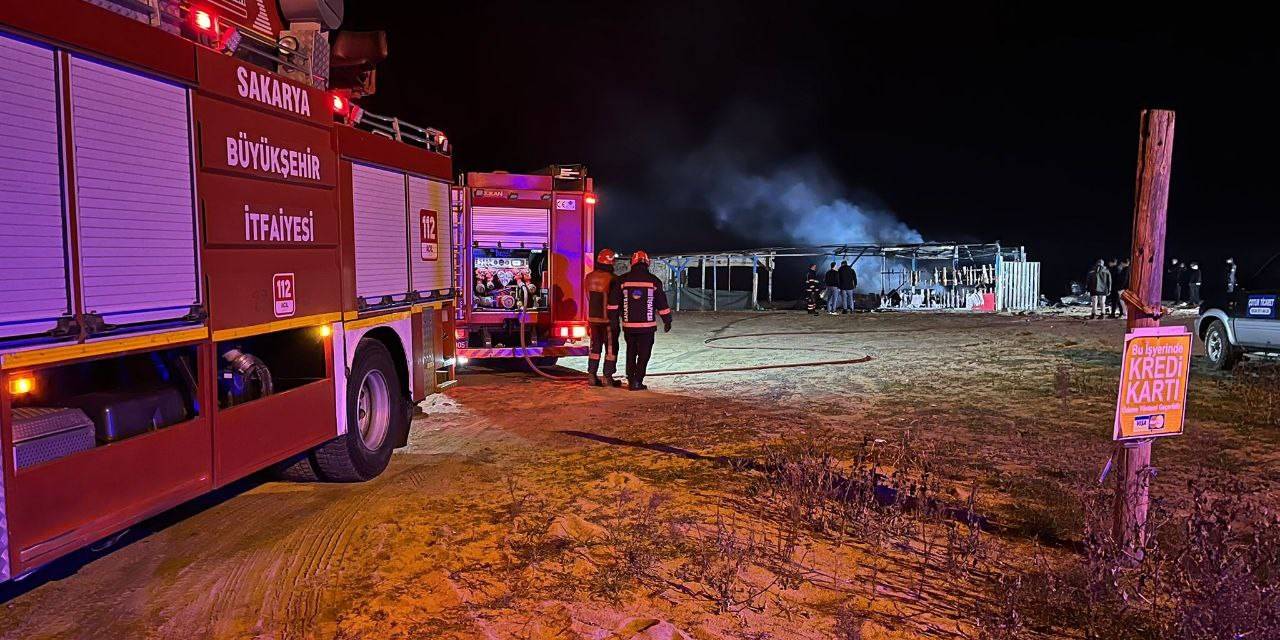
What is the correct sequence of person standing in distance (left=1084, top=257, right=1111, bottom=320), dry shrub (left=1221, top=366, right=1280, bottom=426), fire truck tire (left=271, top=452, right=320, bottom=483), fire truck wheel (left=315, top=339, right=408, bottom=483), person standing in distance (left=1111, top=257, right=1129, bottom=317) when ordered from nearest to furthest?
fire truck wheel (left=315, top=339, right=408, bottom=483) < fire truck tire (left=271, top=452, right=320, bottom=483) < dry shrub (left=1221, top=366, right=1280, bottom=426) < person standing in distance (left=1084, top=257, right=1111, bottom=320) < person standing in distance (left=1111, top=257, right=1129, bottom=317)

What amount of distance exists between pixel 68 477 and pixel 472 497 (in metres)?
2.63

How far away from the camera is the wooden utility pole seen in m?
4.41

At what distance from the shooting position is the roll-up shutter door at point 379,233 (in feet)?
20.6

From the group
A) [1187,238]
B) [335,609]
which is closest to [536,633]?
[335,609]

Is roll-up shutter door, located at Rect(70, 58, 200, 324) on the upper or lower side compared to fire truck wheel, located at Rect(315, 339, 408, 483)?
upper

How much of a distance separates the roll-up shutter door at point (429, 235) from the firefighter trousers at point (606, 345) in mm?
3041

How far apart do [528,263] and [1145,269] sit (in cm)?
882

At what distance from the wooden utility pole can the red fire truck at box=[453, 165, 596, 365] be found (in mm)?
8056

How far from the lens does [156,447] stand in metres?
4.16

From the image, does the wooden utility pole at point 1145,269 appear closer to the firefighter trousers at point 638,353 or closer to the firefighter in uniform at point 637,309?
the firefighter in uniform at point 637,309

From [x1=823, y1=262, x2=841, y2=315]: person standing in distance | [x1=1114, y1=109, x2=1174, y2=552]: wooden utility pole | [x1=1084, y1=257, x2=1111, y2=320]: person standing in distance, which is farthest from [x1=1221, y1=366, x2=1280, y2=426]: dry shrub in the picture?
[x1=823, y1=262, x2=841, y2=315]: person standing in distance

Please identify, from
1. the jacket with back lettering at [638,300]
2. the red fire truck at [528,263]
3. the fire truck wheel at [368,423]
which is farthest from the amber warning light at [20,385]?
the red fire truck at [528,263]

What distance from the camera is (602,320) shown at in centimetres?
1109

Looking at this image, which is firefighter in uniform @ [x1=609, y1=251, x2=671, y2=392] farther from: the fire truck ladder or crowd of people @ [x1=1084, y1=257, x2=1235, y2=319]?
crowd of people @ [x1=1084, y1=257, x2=1235, y2=319]
